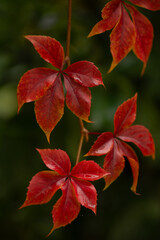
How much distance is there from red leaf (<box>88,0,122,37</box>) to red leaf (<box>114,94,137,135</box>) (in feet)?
0.35

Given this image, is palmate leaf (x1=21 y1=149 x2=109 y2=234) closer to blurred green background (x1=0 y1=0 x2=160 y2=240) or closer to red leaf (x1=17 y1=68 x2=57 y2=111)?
red leaf (x1=17 y1=68 x2=57 y2=111)

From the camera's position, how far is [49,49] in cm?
40

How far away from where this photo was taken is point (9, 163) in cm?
116

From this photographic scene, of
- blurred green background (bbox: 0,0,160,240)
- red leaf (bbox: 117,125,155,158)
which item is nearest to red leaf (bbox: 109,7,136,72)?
red leaf (bbox: 117,125,155,158)

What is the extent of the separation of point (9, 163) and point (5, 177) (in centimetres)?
5

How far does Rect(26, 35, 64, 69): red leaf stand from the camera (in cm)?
39

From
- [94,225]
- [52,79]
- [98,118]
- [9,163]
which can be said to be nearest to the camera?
[52,79]

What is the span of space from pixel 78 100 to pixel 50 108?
1.4 inches

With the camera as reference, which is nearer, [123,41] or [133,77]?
[123,41]

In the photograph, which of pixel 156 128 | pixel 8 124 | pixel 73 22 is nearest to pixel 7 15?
pixel 73 22

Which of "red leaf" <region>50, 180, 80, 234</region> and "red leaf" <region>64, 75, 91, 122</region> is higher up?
"red leaf" <region>64, 75, 91, 122</region>

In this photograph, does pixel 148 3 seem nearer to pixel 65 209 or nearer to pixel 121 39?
pixel 121 39

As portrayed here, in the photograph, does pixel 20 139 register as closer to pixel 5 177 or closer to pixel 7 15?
pixel 5 177

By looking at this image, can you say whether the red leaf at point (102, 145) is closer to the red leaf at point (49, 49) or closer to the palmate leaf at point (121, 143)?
the palmate leaf at point (121, 143)
